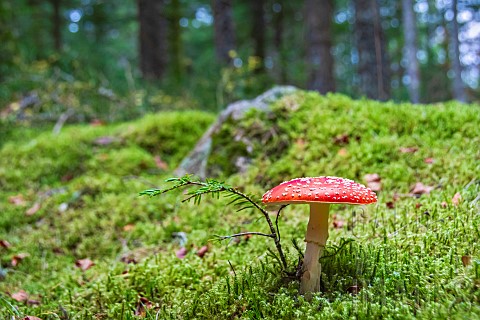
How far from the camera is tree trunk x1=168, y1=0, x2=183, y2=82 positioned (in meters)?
10.9

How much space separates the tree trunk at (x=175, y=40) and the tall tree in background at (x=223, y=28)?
168cm

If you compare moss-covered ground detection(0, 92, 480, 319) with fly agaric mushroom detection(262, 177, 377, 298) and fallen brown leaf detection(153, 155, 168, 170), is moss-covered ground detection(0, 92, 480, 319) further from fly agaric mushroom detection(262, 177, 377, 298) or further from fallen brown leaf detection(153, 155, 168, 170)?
fly agaric mushroom detection(262, 177, 377, 298)

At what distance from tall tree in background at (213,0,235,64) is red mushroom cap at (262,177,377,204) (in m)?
7.18

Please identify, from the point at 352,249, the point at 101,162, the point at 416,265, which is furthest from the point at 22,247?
the point at 416,265

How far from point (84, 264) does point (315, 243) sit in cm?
229

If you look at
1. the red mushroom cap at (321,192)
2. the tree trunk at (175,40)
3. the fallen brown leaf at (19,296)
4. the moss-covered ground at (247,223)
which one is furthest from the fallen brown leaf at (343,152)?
the tree trunk at (175,40)

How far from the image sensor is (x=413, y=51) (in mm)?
9484

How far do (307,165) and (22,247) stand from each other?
306cm

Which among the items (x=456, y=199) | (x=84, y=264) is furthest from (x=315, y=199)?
(x=84, y=264)

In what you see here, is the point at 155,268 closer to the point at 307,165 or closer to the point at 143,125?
the point at 307,165

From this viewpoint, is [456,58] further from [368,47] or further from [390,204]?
[390,204]

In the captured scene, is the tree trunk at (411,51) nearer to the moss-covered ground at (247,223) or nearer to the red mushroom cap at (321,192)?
the moss-covered ground at (247,223)

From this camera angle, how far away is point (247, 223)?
11.7 feet

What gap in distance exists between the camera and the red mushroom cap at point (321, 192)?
1.83 metres
